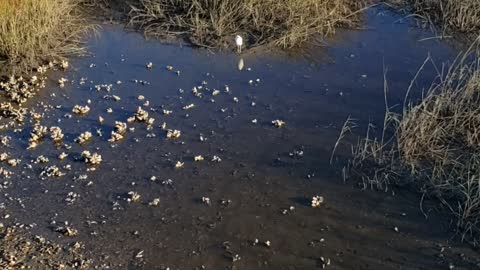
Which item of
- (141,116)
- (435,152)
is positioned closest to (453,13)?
(435,152)

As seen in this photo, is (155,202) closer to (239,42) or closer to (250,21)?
(239,42)

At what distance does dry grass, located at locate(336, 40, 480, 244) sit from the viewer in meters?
4.29

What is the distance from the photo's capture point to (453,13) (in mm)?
6535

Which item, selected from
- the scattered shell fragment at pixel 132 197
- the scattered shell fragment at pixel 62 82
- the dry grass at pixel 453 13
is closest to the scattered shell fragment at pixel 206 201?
the scattered shell fragment at pixel 132 197

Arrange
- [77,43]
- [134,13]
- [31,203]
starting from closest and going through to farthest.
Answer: [31,203]
[77,43]
[134,13]

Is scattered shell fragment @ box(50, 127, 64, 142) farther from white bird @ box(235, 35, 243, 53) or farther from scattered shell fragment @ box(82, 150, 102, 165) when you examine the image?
white bird @ box(235, 35, 243, 53)

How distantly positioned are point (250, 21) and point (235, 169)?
2.32 m

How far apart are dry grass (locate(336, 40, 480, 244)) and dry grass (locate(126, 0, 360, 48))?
5.68 feet

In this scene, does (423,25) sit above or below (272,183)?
above

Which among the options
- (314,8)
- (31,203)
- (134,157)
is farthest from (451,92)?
(31,203)

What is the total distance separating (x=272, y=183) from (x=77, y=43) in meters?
2.98

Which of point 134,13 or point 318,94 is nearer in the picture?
point 318,94

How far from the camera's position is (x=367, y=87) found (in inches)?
222

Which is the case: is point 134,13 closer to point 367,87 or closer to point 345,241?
point 367,87
